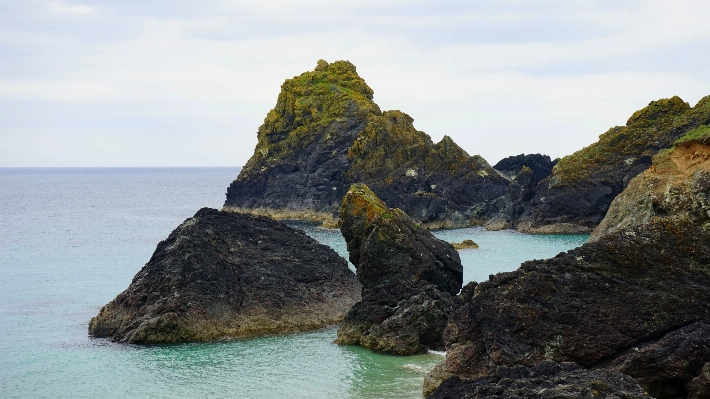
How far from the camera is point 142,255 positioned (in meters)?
63.5

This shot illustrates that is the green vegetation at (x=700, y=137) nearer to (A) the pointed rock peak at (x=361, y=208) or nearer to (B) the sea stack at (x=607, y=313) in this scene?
(B) the sea stack at (x=607, y=313)

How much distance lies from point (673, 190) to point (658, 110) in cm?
6025

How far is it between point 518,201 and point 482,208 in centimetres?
547

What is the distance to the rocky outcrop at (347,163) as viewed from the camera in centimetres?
9194

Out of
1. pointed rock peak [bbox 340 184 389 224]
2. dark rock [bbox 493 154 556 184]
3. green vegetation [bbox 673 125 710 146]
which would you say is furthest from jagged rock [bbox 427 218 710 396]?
dark rock [bbox 493 154 556 184]

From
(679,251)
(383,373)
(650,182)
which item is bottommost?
(383,373)

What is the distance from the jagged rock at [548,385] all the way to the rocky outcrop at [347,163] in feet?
232

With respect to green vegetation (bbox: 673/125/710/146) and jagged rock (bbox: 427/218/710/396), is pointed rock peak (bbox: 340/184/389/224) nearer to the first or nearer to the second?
green vegetation (bbox: 673/125/710/146)

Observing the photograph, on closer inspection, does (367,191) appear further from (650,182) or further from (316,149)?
(316,149)

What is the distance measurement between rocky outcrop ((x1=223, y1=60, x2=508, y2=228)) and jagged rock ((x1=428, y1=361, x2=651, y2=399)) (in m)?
70.8

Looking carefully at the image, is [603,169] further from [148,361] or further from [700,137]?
[148,361]

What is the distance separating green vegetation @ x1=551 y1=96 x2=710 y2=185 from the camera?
7775cm

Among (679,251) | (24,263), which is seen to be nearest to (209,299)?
(679,251)

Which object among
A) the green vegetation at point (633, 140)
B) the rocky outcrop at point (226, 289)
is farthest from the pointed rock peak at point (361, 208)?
the green vegetation at point (633, 140)
